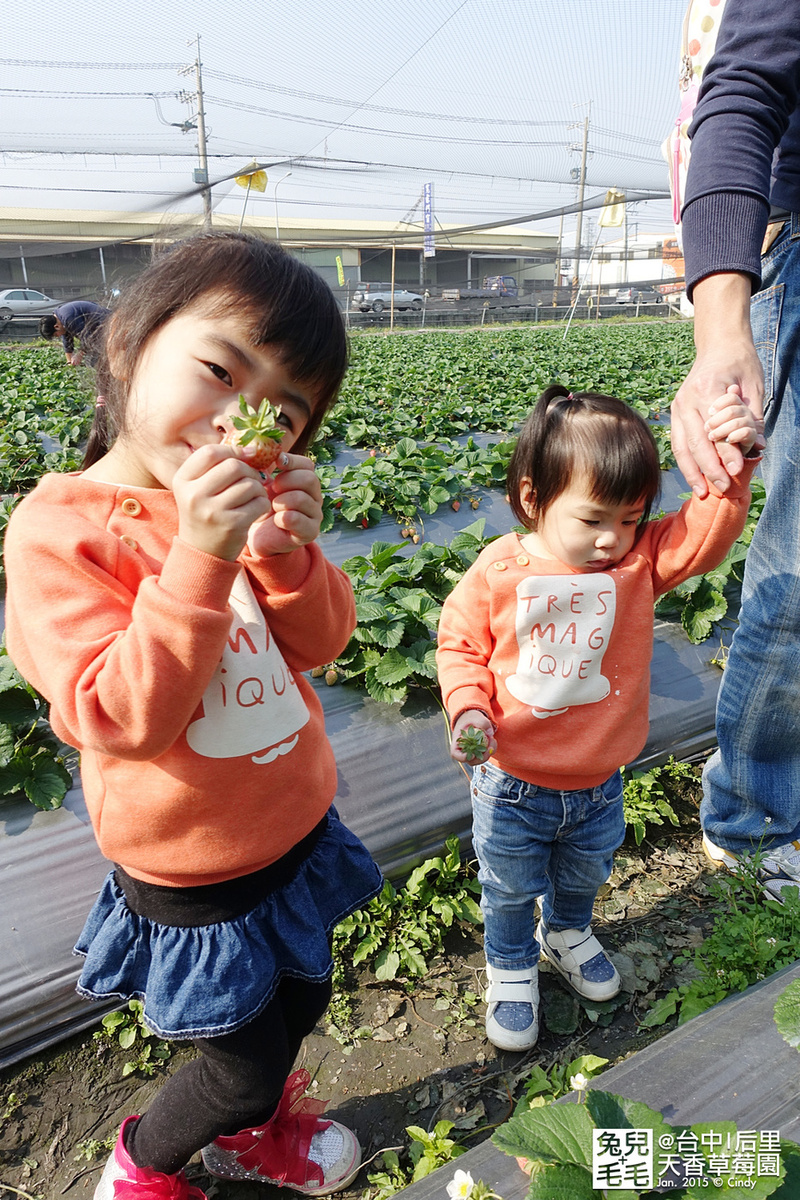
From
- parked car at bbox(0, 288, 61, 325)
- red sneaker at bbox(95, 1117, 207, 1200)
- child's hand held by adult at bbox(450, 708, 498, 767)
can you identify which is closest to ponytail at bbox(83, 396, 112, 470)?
child's hand held by adult at bbox(450, 708, 498, 767)

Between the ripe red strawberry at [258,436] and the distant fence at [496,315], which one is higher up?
the ripe red strawberry at [258,436]

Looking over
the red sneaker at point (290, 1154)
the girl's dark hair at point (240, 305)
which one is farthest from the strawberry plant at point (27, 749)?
the girl's dark hair at point (240, 305)

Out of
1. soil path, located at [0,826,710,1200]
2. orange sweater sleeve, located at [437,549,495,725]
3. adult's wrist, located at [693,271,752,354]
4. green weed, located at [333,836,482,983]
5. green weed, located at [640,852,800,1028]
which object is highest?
adult's wrist, located at [693,271,752,354]

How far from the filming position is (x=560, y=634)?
1785 mm

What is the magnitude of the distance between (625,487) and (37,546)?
1141 mm

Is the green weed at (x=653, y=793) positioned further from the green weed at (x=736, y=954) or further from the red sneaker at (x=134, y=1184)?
the red sneaker at (x=134, y=1184)

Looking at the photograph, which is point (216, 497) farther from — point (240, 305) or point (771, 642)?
point (771, 642)

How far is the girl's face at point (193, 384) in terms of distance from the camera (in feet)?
3.66

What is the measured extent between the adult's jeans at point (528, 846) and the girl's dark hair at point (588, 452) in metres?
0.64

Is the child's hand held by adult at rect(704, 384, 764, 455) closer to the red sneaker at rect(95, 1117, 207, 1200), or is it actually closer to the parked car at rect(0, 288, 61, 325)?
the red sneaker at rect(95, 1117, 207, 1200)

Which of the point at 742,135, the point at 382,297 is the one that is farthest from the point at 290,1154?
the point at 382,297

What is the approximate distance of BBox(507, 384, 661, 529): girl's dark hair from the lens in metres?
1.68

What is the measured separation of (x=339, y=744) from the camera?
2.60 metres

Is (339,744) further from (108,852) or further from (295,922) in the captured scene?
(108,852)
